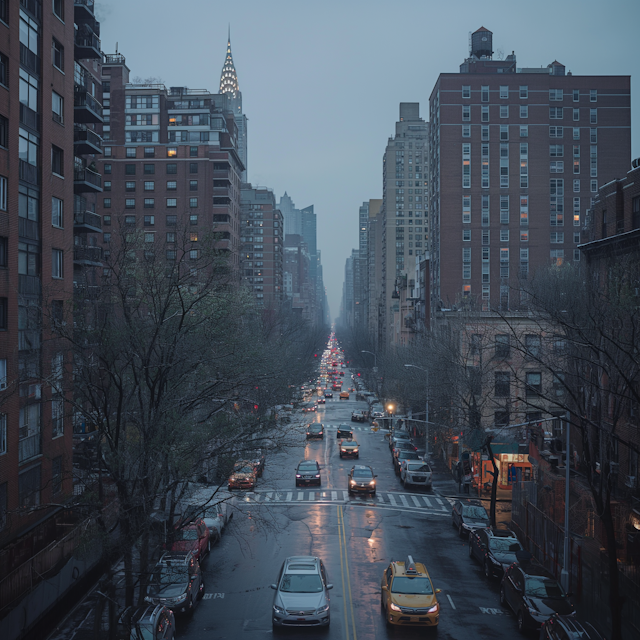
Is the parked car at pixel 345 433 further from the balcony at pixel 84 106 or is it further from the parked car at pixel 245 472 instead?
the balcony at pixel 84 106

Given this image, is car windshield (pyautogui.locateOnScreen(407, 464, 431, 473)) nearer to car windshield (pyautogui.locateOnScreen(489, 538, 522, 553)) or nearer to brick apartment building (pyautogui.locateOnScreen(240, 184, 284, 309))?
car windshield (pyautogui.locateOnScreen(489, 538, 522, 553))

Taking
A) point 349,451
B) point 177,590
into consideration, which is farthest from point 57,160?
point 349,451

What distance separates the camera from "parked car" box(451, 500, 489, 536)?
28938 mm

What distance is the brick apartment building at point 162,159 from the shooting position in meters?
80.4

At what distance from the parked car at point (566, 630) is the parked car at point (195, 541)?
1099 centimetres

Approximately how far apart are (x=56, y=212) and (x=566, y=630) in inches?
964

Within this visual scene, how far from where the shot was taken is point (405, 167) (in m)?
156

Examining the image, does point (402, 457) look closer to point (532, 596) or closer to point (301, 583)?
point (532, 596)

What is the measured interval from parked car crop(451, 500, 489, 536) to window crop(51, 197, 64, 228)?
2236cm

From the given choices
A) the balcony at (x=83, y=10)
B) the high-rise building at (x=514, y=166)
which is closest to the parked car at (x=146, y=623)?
the balcony at (x=83, y=10)

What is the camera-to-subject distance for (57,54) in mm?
28375

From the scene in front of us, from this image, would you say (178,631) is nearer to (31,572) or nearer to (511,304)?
(31,572)

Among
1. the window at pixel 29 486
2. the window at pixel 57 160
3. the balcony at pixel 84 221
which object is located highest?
the window at pixel 57 160

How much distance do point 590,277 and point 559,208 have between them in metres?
62.4
